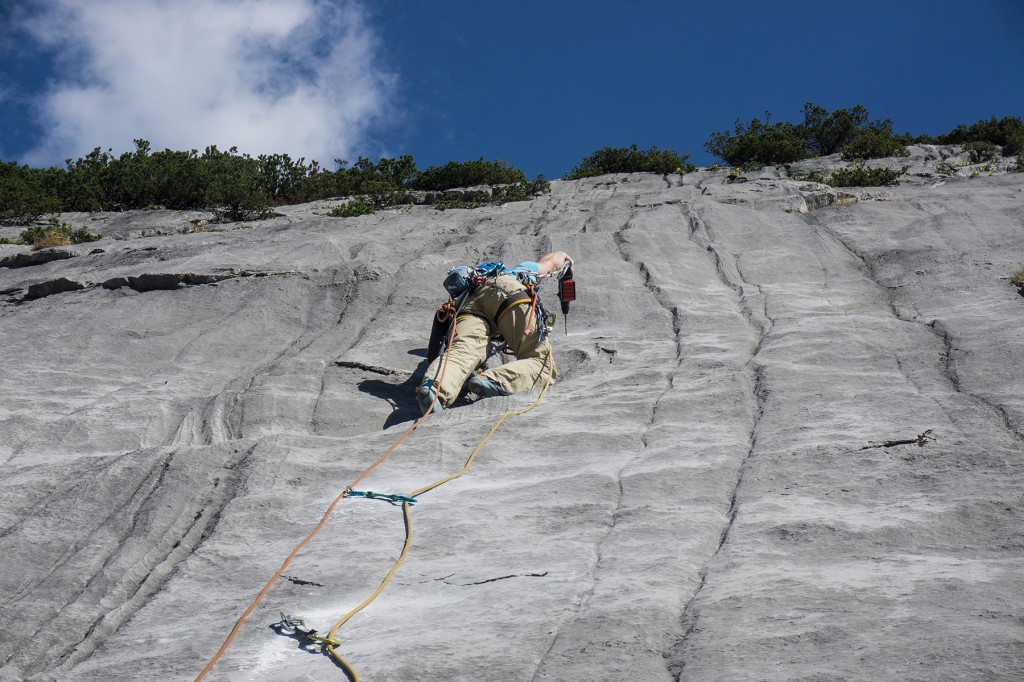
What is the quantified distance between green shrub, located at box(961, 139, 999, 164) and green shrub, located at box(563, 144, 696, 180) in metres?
6.42

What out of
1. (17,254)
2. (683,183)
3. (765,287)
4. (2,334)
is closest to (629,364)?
(765,287)

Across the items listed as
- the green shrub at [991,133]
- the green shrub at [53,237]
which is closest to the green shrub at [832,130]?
the green shrub at [991,133]

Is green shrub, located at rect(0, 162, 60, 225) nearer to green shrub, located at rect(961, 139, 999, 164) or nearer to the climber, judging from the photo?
the climber

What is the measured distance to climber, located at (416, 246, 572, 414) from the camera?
7875mm

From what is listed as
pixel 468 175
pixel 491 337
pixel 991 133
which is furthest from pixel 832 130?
pixel 491 337

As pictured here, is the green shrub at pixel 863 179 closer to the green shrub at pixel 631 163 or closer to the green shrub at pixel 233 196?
the green shrub at pixel 631 163

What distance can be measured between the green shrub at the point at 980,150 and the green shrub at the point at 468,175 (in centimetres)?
1060

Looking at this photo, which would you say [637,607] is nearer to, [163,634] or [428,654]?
[428,654]

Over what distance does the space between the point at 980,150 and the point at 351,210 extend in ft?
48.8

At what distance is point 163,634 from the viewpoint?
4355mm

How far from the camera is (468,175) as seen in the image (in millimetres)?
22297

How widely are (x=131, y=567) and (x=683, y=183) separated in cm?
1592

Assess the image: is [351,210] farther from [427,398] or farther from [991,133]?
[991,133]

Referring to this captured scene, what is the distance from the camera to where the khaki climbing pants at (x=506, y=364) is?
7.89m
